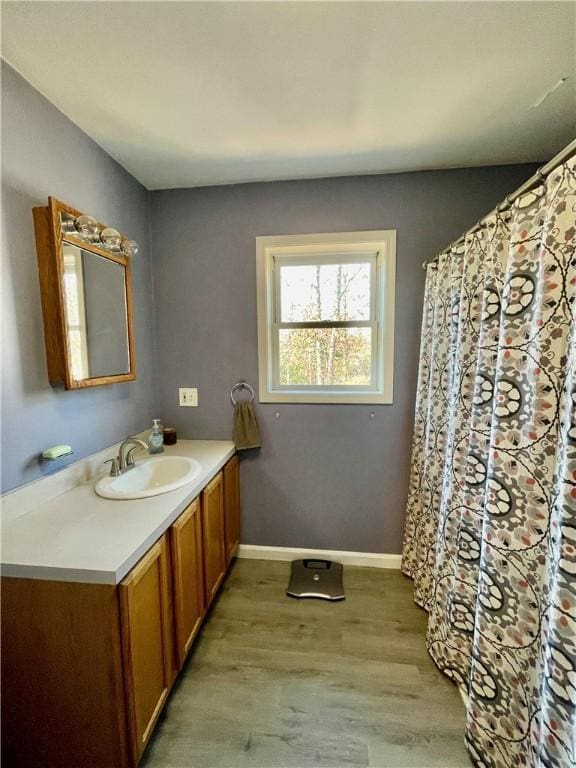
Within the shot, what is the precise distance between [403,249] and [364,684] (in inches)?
86.4

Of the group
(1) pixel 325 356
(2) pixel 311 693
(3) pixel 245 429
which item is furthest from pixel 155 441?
(2) pixel 311 693

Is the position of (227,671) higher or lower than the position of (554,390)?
lower

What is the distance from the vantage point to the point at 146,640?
42.1 inches

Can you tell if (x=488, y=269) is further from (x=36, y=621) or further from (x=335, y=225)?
(x=36, y=621)

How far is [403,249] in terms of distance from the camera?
1.91 m

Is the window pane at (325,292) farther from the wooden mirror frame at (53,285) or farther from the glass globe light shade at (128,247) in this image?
the wooden mirror frame at (53,285)

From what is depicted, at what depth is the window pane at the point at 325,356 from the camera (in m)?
2.08

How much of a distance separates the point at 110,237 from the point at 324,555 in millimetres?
2236

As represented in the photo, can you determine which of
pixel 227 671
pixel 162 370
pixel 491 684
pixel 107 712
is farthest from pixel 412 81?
pixel 227 671

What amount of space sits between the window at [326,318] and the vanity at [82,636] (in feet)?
3.99

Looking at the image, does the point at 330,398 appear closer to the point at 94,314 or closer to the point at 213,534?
the point at 213,534

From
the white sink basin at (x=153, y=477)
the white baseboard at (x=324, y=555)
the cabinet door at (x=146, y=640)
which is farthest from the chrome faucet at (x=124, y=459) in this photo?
the white baseboard at (x=324, y=555)

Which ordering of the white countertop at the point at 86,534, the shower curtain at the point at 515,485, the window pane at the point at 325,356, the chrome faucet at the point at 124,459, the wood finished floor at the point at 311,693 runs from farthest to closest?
the window pane at the point at 325,356
the chrome faucet at the point at 124,459
the wood finished floor at the point at 311,693
the white countertop at the point at 86,534
the shower curtain at the point at 515,485

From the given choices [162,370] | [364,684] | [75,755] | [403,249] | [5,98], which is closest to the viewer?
[75,755]
